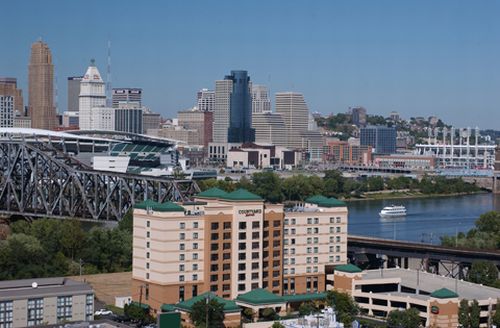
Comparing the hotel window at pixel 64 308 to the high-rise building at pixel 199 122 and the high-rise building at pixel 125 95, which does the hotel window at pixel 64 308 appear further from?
the high-rise building at pixel 125 95

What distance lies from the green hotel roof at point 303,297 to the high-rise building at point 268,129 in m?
82.7

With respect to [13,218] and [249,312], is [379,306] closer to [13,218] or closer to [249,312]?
[249,312]

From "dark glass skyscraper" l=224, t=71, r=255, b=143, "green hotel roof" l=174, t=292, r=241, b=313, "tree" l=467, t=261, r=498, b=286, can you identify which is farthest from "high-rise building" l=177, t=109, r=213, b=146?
"green hotel roof" l=174, t=292, r=241, b=313

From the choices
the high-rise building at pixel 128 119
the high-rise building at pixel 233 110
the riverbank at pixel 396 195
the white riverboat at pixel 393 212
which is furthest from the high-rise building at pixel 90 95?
the white riverboat at pixel 393 212

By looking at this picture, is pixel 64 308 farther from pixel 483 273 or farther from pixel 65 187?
pixel 65 187

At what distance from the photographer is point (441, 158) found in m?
104

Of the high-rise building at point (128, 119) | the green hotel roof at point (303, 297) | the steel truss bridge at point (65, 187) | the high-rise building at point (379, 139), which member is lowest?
the green hotel roof at point (303, 297)

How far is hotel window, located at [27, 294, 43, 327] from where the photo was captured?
1734 centimetres

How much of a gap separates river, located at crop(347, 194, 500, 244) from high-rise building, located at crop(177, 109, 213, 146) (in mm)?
49937

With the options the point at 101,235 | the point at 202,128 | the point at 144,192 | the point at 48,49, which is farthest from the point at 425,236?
the point at 48,49

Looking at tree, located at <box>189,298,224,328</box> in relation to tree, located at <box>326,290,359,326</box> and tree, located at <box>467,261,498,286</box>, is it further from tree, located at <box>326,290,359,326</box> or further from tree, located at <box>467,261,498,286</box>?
tree, located at <box>467,261,498,286</box>

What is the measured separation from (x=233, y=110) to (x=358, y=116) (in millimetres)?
35000

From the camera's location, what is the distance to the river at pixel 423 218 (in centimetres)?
Result: 3669

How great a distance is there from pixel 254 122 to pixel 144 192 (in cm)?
7127
